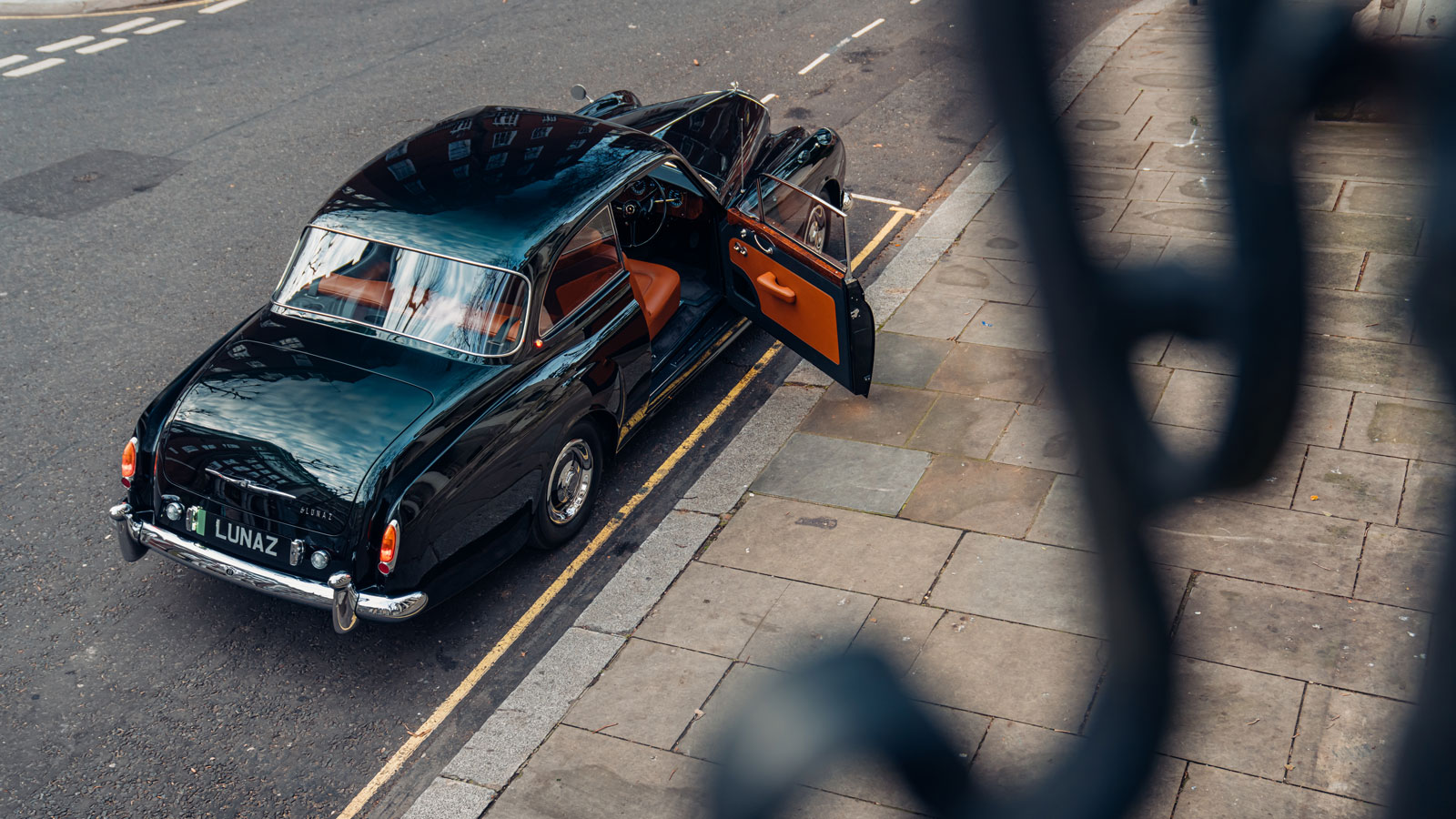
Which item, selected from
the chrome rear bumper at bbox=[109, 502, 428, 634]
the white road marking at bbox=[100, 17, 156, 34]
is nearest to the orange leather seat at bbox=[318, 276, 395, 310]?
the chrome rear bumper at bbox=[109, 502, 428, 634]

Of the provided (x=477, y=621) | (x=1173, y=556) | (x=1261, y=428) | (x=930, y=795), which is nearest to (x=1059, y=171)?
(x=1261, y=428)

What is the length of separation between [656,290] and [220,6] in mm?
11225

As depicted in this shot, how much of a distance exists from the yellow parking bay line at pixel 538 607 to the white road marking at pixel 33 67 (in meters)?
10.1

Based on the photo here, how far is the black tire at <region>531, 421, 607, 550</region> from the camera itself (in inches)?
234

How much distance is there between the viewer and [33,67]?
13.3 metres

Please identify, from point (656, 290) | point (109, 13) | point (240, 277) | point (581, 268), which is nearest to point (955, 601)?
point (581, 268)

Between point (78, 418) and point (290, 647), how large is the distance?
2639 mm

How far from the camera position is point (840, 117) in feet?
37.4

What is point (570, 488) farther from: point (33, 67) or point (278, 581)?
point (33, 67)

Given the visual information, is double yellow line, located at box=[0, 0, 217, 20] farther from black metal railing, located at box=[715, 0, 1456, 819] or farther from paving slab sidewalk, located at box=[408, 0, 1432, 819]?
black metal railing, located at box=[715, 0, 1456, 819]

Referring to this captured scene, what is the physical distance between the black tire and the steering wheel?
5.89 feet

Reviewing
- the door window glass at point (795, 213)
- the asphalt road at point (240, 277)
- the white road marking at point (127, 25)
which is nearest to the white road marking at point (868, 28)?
the asphalt road at point (240, 277)

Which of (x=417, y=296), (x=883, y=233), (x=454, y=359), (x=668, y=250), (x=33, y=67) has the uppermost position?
(x=33, y=67)

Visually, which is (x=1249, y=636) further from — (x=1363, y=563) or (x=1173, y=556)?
(x=1173, y=556)
